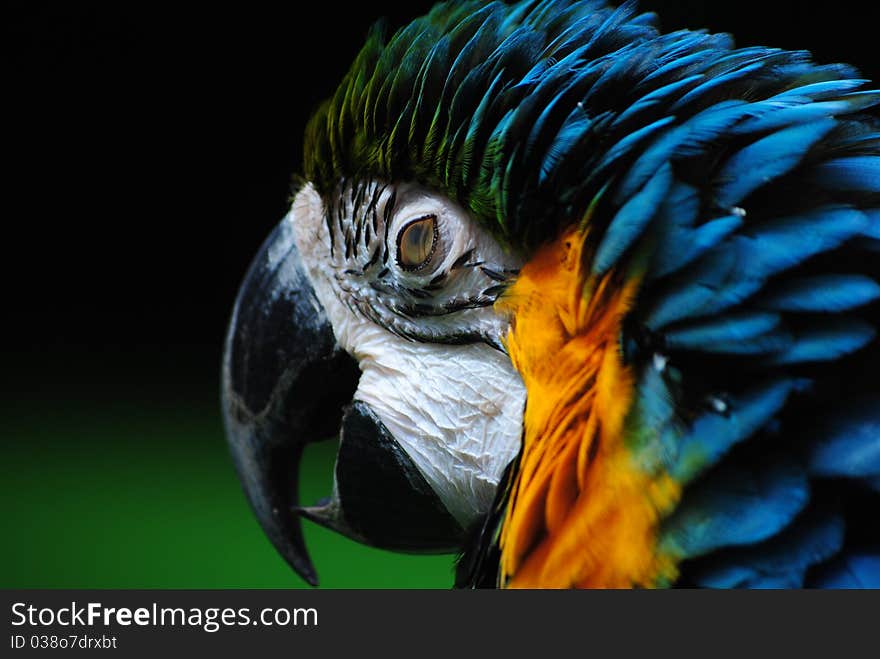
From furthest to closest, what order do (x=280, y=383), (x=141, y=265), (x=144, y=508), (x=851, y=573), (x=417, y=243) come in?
(x=141, y=265), (x=144, y=508), (x=280, y=383), (x=417, y=243), (x=851, y=573)

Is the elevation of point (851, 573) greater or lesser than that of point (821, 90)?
lesser

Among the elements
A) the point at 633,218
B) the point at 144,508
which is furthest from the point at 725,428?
the point at 144,508

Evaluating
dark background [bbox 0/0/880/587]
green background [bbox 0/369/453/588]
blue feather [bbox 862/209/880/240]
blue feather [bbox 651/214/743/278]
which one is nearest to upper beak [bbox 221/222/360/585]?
blue feather [bbox 651/214/743/278]

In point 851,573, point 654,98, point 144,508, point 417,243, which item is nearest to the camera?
point 851,573

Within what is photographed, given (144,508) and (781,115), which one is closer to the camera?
(781,115)

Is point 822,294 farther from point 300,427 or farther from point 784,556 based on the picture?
point 300,427

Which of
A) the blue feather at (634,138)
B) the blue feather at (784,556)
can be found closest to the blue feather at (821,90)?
the blue feather at (634,138)

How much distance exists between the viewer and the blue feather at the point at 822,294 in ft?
1.91

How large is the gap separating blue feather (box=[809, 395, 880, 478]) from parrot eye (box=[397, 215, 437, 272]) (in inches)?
14.2

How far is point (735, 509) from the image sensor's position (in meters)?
0.57

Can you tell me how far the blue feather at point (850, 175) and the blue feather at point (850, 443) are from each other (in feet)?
0.50

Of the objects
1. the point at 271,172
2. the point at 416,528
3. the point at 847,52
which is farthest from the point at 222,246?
the point at 416,528

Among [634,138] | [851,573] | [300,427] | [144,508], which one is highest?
[634,138]

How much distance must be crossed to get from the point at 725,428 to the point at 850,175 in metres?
0.21
